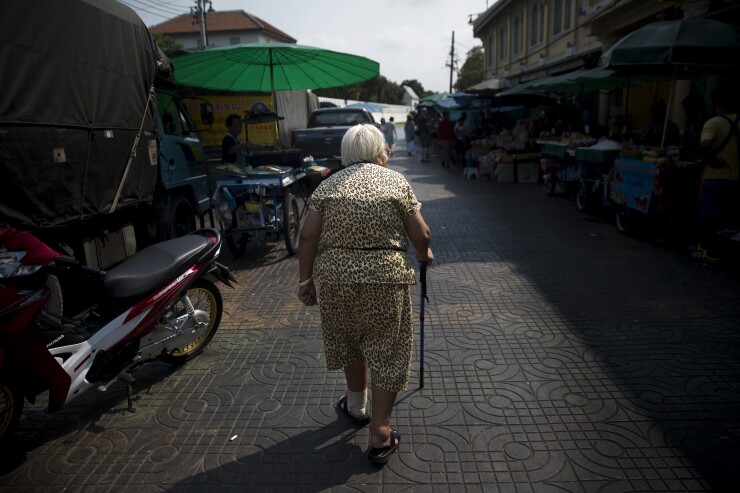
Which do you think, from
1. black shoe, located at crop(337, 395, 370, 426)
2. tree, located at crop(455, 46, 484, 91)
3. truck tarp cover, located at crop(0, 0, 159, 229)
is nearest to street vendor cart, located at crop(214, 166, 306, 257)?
truck tarp cover, located at crop(0, 0, 159, 229)

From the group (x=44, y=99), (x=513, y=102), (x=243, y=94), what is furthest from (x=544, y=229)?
(x=513, y=102)

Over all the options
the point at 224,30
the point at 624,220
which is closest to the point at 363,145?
the point at 624,220

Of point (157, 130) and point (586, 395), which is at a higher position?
point (157, 130)

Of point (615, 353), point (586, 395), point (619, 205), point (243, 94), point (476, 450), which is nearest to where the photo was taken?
point (476, 450)

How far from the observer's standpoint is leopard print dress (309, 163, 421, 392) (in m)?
2.76

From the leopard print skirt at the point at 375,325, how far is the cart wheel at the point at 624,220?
6511 mm

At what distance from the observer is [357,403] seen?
10.8ft

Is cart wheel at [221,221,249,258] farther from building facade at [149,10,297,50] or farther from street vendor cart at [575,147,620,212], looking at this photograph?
building facade at [149,10,297,50]

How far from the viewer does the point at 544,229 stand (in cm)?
880

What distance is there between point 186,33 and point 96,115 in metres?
66.6

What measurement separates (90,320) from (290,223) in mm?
4239

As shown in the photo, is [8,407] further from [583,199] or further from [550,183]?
[550,183]

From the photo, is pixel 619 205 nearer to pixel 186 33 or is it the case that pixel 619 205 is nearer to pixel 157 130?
pixel 157 130

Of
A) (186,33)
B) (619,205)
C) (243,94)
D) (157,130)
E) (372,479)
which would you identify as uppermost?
(186,33)
